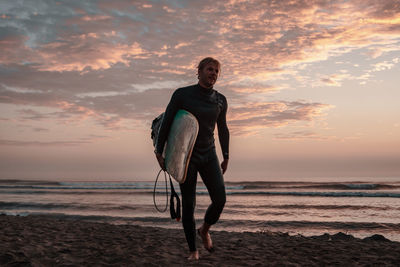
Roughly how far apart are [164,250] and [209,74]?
283 centimetres

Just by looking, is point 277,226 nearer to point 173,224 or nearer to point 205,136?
point 173,224

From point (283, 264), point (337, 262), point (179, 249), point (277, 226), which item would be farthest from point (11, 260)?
point (277, 226)

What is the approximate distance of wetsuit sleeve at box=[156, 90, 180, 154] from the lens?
367 cm

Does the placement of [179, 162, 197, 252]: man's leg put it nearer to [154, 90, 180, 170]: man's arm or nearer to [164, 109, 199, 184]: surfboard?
[164, 109, 199, 184]: surfboard

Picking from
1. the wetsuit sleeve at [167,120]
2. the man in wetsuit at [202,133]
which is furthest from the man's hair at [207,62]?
the wetsuit sleeve at [167,120]

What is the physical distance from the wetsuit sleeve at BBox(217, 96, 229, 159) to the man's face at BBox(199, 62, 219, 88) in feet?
1.21

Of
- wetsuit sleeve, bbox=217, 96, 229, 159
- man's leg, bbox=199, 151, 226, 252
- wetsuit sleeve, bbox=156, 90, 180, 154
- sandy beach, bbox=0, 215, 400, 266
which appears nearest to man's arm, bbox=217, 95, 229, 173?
wetsuit sleeve, bbox=217, 96, 229, 159

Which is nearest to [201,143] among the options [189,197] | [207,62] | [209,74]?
[189,197]

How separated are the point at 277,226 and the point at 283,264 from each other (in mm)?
5179

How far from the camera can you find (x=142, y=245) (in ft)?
17.4

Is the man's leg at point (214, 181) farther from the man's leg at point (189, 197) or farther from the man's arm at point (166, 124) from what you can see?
the man's arm at point (166, 124)

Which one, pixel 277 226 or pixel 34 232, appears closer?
pixel 34 232

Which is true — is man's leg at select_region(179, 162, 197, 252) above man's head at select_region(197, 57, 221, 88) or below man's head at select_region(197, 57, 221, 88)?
below

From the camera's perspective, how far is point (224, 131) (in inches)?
160
